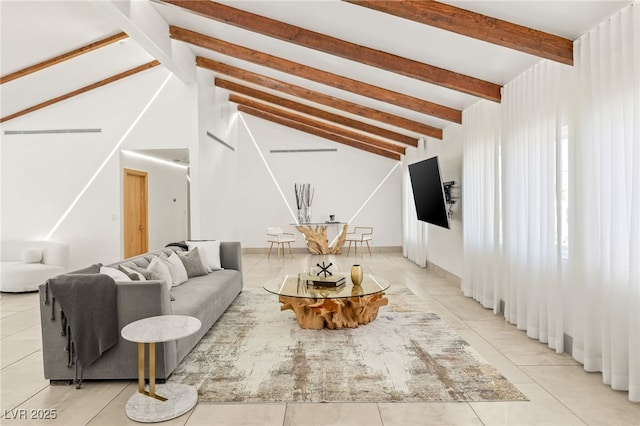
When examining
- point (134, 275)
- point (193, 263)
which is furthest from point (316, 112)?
point (134, 275)

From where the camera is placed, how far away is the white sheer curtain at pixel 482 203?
464 cm

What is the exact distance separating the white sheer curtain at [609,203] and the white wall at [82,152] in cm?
567

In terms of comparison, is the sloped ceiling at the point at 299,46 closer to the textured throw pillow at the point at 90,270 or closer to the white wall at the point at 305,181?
the textured throw pillow at the point at 90,270

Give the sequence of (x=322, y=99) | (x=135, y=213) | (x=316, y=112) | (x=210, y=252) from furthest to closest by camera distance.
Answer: (x=316, y=112) < (x=135, y=213) < (x=322, y=99) < (x=210, y=252)

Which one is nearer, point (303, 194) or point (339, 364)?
point (339, 364)

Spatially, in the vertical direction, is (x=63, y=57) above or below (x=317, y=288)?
above

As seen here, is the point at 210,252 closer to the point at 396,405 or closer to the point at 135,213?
the point at 396,405

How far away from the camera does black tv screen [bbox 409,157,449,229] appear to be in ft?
18.5

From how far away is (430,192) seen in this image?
608 cm

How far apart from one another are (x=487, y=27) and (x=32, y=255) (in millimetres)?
6769

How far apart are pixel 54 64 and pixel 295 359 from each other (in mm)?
5188

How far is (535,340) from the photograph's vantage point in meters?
3.75

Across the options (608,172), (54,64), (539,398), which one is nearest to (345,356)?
(539,398)

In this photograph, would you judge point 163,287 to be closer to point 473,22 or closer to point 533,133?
point 473,22
